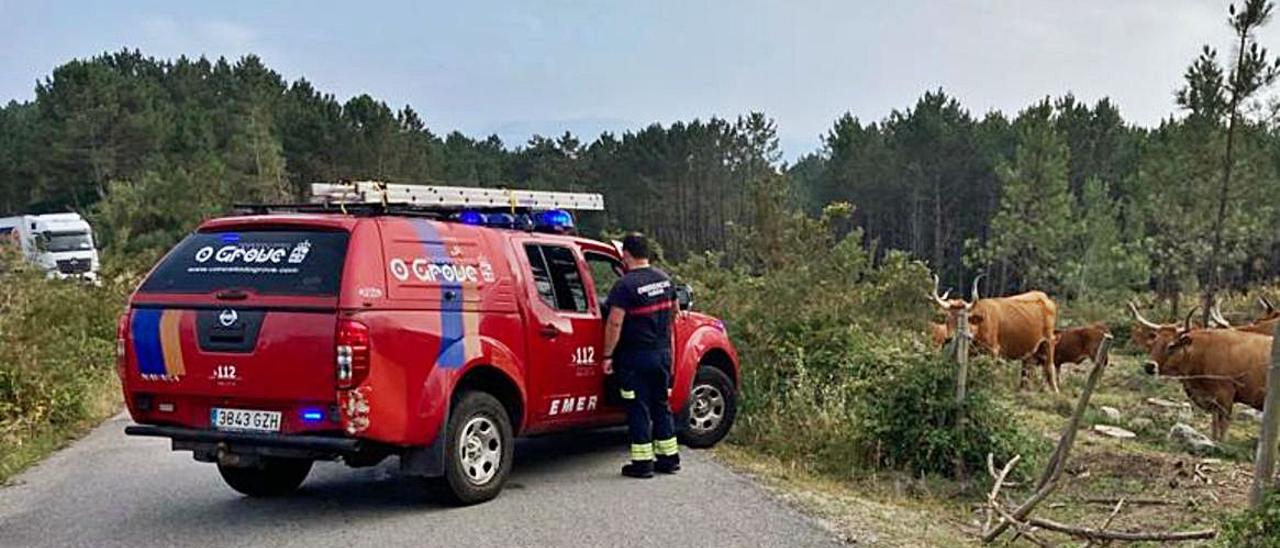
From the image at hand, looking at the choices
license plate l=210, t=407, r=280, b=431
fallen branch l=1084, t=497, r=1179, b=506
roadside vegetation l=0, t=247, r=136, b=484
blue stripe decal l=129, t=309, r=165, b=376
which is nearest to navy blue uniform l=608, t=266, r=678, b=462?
license plate l=210, t=407, r=280, b=431

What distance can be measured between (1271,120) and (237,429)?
28265 mm

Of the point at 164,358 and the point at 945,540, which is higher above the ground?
the point at 164,358

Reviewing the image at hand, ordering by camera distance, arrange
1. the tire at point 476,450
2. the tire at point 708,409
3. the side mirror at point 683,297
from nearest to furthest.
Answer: the tire at point 476,450 < the side mirror at point 683,297 < the tire at point 708,409

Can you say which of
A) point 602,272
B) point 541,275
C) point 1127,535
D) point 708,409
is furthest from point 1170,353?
point 541,275

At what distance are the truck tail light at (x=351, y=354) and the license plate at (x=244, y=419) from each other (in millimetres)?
563

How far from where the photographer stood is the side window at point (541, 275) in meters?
8.56

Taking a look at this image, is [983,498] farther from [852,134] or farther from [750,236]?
[852,134]

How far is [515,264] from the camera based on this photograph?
831 cm

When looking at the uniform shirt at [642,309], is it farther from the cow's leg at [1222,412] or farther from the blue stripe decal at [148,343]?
the cow's leg at [1222,412]

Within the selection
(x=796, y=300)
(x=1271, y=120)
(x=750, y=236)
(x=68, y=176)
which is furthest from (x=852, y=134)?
(x=796, y=300)

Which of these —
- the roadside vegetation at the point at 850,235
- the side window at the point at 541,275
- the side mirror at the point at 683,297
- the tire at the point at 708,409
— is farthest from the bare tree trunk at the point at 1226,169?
the side window at the point at 541,275

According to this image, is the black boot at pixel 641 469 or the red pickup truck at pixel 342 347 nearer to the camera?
the red pickup truck at pixel 342 347

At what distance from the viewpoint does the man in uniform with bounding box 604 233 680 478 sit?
8.66 metres

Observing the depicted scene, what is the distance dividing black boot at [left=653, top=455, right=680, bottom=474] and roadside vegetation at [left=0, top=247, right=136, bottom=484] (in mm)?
5217
